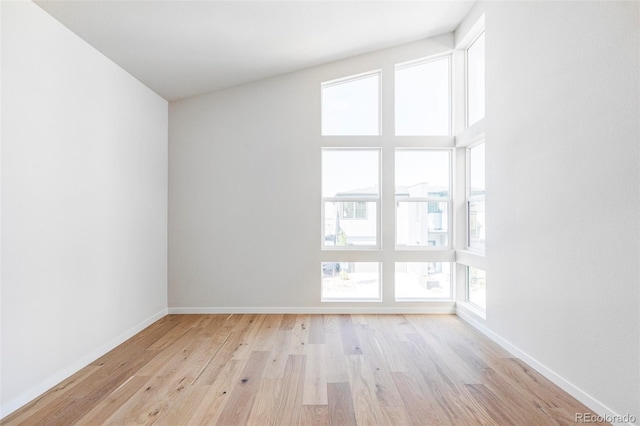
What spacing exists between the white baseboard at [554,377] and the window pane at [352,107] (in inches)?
101

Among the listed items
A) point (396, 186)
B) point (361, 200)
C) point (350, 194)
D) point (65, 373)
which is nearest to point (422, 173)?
point (396, 186)

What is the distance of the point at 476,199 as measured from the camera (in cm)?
376

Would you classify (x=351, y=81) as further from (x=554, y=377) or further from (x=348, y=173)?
(x=554, y=377)

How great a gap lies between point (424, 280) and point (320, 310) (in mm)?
1364

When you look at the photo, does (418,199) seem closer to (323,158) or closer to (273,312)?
(323,158)

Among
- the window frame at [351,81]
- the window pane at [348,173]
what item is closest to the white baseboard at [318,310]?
the window pane at [348,173]

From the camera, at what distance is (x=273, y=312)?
403cm

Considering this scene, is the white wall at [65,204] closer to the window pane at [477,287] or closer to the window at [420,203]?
the window at [420,203]

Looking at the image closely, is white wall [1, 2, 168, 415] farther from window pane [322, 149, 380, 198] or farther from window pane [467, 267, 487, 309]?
window pane [467, 267, 487, 309]

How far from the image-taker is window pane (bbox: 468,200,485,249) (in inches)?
144

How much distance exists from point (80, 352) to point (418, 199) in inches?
146

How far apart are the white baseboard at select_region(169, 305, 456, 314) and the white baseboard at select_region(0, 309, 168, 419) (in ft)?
2.19

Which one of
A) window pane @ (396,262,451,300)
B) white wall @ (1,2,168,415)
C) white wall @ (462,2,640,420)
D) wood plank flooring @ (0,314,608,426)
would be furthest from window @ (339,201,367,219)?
white wall @ (1,2,168,415)

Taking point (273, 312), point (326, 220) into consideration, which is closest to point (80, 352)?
point (273, 312)
